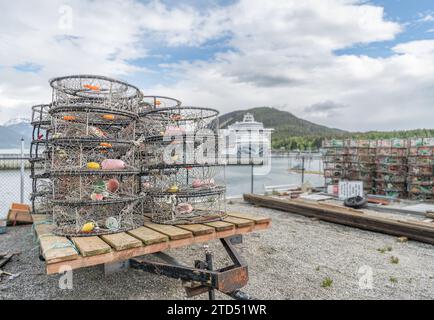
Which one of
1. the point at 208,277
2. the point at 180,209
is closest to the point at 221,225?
the point at 180,209

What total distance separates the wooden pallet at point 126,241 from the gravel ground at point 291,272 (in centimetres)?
70

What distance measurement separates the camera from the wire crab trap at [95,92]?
4.26 metres

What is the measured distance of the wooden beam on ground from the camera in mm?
6302

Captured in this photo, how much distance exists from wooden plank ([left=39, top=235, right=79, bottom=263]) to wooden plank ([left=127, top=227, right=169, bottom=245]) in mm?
709

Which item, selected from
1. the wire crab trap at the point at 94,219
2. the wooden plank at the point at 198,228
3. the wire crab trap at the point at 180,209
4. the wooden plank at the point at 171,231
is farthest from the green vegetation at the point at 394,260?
the wire crab trap at the point at 94,219

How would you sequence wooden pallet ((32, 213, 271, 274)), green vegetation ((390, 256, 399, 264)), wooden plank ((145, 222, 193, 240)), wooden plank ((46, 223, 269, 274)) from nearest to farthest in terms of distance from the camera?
wooden plank ((46, 223, 269, 274)) → wooden pallet ((32, 213, 271, 274)) → wooden plank ((145, 222, 193, 240)) → green vegetation ((390, 256, 399, 264))

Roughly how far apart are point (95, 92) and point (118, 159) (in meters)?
1.07

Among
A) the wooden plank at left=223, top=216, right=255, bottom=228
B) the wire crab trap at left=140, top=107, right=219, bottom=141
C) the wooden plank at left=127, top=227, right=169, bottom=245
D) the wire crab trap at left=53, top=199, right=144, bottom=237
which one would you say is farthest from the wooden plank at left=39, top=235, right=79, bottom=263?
the wooden plank at left=223, top=216, right=255, bottom=228

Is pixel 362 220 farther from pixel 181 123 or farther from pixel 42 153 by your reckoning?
pixel 42 153

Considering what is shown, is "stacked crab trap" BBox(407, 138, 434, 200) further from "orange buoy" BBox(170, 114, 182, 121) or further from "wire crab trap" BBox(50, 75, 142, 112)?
"wire crab trap" BBox(50, 75, 142, 112)

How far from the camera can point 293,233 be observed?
6.98m
